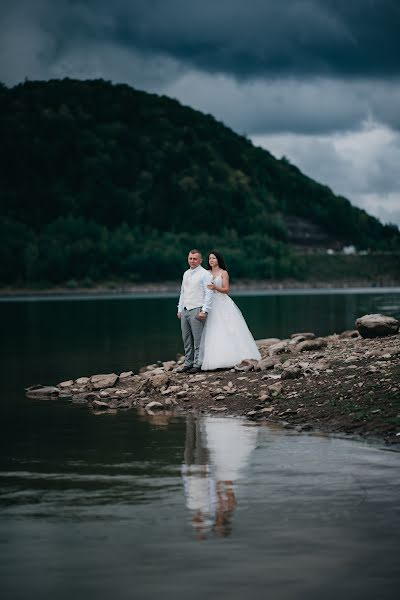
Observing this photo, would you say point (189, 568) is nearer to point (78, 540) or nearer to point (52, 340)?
point (78, 540)

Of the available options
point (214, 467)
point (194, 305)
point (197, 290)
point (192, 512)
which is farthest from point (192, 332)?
point (192, 512)

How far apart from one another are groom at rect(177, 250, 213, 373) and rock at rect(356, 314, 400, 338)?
15.7 ft

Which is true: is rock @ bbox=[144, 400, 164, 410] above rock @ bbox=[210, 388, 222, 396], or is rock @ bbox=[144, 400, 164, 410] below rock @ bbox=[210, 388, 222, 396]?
below

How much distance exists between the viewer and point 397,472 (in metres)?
11.0

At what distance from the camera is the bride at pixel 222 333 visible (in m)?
20.5

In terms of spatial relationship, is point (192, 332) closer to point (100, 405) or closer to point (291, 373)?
point (100, 405)

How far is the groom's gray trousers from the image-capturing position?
20.7 metres

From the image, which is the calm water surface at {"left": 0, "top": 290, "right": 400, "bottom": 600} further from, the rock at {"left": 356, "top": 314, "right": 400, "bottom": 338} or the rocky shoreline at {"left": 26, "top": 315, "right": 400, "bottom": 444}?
the rock at {"left": 356, "top": 314, "right": 400, "bottom": 338}

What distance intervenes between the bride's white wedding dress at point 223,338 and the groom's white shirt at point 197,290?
0.36 metres

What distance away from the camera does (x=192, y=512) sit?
369 inches

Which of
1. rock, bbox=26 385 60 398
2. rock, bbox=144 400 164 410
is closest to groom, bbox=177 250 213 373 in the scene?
rock, bbox=26 385 60 398

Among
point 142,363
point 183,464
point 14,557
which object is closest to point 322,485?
point 183,464

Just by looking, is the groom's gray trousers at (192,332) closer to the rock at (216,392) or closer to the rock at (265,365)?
the rock at (265,365)

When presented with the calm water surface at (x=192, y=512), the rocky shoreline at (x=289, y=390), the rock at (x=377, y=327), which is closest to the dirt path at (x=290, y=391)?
the rocky shoreline at (x=289, y=390)
